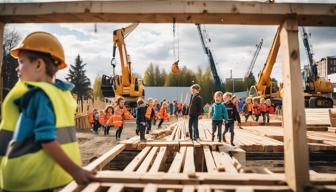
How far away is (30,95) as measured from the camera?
1.97m

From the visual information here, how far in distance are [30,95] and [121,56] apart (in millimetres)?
23140

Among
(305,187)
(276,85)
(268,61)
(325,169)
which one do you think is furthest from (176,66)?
(305,187)

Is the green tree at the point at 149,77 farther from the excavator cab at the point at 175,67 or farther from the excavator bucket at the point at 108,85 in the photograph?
the excavator cab at the point at 175,67

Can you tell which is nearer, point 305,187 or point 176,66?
point 305,187

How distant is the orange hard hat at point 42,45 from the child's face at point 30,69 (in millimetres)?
73

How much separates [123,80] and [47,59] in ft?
77.9

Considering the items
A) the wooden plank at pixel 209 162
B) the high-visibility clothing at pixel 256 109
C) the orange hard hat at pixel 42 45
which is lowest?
the wooden plank at pixel 209 162

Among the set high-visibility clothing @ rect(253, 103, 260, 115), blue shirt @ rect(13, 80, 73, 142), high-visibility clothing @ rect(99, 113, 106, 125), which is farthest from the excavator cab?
blue shirt @ rect(13, 80, 73, 142)

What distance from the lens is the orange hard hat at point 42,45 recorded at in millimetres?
2131

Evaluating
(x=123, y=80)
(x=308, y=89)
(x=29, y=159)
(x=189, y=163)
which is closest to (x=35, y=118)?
(x=29, y=159)

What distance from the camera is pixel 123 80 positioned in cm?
2573

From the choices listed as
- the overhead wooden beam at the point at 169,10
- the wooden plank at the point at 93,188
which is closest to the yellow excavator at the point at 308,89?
the overhead wooden beam at the point at 169,10

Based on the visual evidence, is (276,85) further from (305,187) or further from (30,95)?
(30,95)

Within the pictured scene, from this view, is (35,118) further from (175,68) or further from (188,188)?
(175,68)
